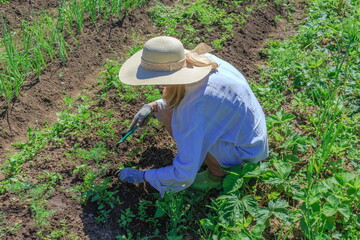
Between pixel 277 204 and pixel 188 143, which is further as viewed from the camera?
pixel 277 204

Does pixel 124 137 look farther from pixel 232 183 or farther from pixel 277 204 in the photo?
pixel 277 204

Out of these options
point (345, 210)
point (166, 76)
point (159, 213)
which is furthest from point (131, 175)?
point (345, 210)

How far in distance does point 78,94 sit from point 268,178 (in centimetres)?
196

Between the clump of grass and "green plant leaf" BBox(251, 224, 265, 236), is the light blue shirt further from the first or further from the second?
the clump of grass

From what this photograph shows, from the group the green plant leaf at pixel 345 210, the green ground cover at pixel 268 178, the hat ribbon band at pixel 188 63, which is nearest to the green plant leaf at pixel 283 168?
the green ground cover at pixel 268 178

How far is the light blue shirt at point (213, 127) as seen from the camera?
248 centimetres

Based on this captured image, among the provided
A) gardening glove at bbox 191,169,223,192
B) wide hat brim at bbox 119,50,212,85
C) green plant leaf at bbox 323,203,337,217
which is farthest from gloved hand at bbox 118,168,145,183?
green plant leaf at bbox 323,203,337,217

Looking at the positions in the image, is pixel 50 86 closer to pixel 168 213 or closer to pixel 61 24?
pixel 61 24

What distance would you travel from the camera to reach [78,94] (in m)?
3.85

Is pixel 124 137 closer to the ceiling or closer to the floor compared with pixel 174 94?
closer to the floor

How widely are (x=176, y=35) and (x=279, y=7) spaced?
162cm

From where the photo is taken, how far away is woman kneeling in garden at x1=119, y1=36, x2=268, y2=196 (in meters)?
2.42

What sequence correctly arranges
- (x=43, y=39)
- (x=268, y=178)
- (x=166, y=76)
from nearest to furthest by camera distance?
(x=166, y=76)
(x=268, y=178)
(x=43, y=39)

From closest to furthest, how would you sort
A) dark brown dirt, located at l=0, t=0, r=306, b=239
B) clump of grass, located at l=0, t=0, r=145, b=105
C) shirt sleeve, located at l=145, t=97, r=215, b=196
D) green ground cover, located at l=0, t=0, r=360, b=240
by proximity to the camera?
shirt sleeve, located at l=145, t=97, r=215, b=196 → green ground cover, located at l=0, t=0, r=360, b=240 → dark brown dirt, located at l=0, t=0, r=306, b=239 → clump of grass, located at l=0, t=0, r=145, b=105
